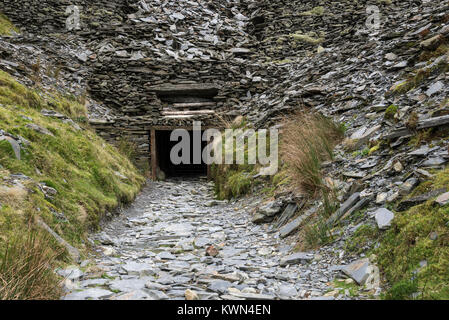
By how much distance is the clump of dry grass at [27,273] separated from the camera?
7.79ft

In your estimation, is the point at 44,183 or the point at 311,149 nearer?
the point at 44,183

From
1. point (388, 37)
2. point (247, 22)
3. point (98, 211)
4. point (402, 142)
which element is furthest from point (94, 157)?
point (247, 22)

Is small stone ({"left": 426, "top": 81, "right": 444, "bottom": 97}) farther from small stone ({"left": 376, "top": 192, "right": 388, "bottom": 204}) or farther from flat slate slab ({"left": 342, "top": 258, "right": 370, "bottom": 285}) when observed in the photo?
A: flat slate slab ({"left": 342, "top": 258, "right": 370, "bottom": 285})

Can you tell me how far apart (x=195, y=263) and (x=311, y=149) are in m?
2.70

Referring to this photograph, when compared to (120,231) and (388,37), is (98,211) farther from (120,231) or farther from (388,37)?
(388,37)

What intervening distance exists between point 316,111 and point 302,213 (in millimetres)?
3483

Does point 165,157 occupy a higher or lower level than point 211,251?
higher

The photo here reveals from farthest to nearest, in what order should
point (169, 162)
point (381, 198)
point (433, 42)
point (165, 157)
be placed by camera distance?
point (169, 162), point (165, 157), point (433, 42), point (381, 198)

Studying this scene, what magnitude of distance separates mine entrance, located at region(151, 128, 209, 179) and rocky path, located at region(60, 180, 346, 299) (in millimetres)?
5147

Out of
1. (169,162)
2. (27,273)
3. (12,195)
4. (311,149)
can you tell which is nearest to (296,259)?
(311,149)

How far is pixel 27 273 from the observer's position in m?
2.54

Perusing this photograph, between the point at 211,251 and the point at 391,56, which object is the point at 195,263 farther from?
the point at 391,56

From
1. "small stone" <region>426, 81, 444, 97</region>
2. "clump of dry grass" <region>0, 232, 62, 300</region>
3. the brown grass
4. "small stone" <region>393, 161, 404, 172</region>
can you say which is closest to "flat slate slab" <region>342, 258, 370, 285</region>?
"small stone" <region>393, 161, 404, 172</region>

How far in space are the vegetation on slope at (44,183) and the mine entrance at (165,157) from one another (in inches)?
123
